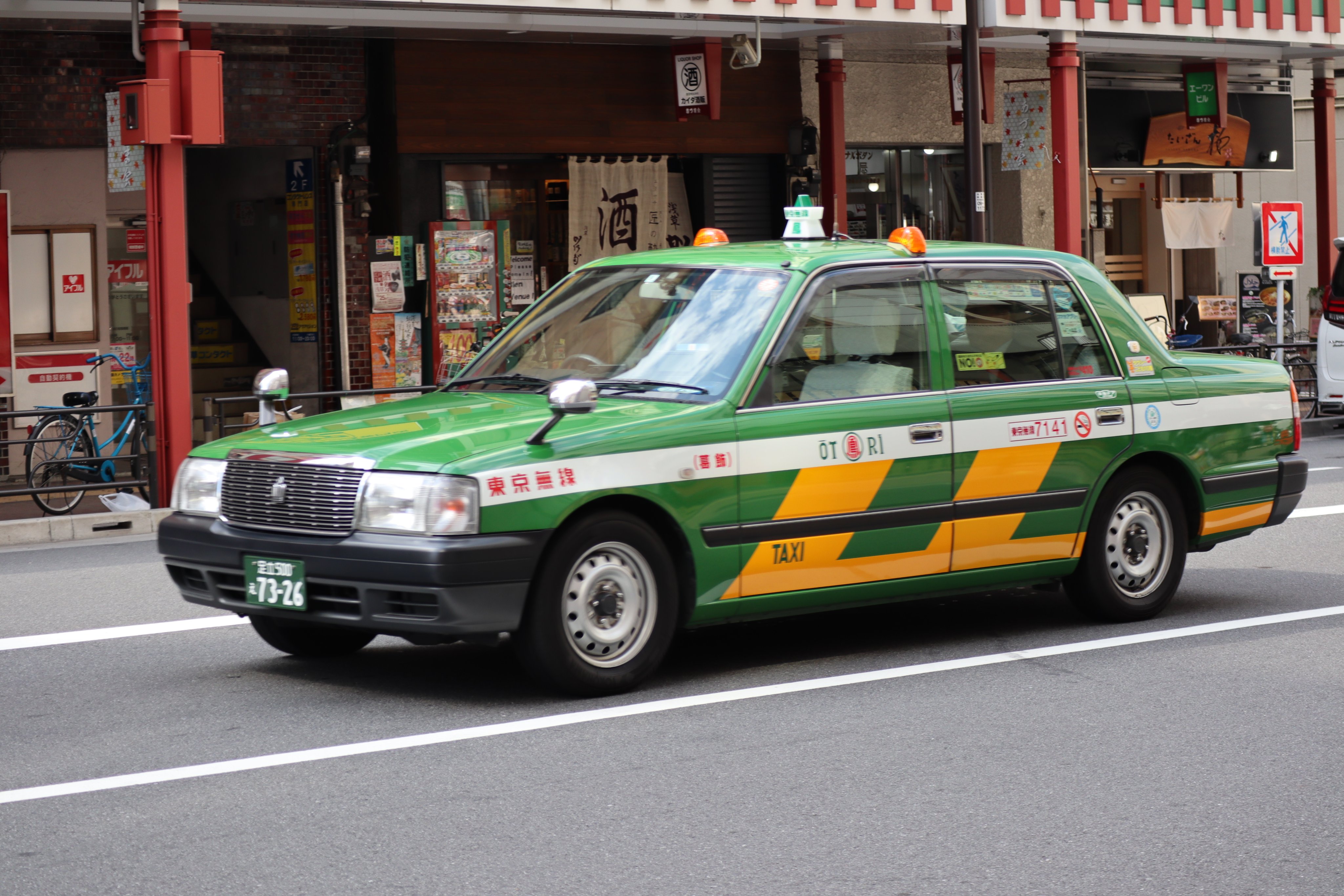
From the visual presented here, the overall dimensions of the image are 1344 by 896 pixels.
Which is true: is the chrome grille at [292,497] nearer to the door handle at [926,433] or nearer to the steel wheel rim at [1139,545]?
the door handle at [926,433]

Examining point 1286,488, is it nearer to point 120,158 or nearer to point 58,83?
point 120,158

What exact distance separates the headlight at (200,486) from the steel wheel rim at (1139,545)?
13.0ft

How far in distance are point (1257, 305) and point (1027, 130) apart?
6.97 metres

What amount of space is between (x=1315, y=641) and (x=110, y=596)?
6184mm

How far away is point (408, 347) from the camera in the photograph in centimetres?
1870

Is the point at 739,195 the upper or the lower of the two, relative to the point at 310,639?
upper

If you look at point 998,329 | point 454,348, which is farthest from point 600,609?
point 454,348

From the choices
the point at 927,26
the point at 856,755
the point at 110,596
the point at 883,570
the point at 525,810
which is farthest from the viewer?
the point at 927,26

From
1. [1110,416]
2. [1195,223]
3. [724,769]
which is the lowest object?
[724,769]

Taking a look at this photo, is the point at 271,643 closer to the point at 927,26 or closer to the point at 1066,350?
the point at 1066,350

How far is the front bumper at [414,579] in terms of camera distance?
627 centimetres

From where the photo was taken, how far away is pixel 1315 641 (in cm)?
804

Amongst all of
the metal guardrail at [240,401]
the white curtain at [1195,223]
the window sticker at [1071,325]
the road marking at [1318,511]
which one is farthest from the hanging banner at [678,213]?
the window sticker at [1071,325]

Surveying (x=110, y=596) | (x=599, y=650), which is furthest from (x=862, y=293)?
(x=110, y=596)
